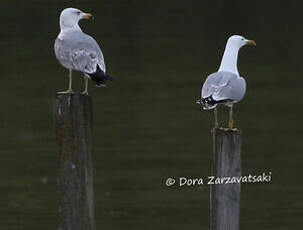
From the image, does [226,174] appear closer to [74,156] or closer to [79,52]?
[74,156]

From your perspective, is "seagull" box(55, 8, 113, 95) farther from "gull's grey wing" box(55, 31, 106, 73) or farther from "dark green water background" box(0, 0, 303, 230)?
"dark green water background" box(0, 0, 303, 230)

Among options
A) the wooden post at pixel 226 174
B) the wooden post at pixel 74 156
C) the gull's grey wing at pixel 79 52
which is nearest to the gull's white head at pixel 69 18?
the gull's grey wing at pixel 79 52

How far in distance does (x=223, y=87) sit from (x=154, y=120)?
7796 millimetres

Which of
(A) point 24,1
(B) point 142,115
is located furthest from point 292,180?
(A) point 24,1

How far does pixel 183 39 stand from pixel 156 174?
12.8 meters

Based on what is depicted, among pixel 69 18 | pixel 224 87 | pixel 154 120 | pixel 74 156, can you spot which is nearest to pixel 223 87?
pixel 224 87

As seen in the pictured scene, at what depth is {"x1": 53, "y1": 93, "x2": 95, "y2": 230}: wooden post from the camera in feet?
24.1

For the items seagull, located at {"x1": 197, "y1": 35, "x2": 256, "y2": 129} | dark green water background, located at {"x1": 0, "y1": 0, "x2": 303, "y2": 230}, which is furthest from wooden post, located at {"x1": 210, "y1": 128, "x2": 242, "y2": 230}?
dark green water background, located at {"x1": 0, "y1": 0, "x2": 303, "y2": 230}

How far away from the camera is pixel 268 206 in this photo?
38.4ft

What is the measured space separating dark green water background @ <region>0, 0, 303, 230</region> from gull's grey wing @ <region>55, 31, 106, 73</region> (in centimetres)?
266

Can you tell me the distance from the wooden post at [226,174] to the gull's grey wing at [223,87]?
2.49 feet

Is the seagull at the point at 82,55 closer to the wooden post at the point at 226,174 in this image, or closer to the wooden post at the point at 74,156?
the wooden post at the point at 74,156

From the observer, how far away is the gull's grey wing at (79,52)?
332 inches

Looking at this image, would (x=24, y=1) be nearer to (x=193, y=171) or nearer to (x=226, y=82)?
(x=193, y=171)
